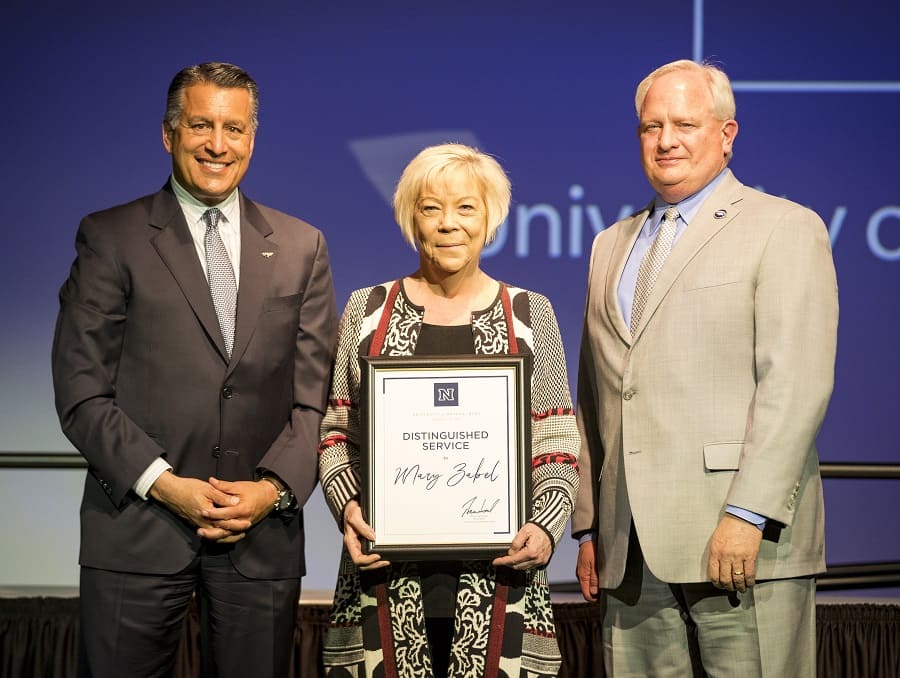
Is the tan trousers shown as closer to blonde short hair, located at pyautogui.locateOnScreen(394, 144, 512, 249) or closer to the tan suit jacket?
the tan suit jacket

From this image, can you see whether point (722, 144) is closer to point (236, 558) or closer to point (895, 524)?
point (236, 558)

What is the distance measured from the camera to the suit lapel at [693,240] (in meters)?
2.46

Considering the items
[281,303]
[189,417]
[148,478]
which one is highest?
[281,303]

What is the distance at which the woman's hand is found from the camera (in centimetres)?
228

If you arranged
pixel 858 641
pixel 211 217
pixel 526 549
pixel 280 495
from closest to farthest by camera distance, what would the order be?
pixel 526 549, pixel 280 495, pixel 211 217, pixel 858 641

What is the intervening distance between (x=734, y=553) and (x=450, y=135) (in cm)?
221

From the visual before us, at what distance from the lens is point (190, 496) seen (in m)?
2.42

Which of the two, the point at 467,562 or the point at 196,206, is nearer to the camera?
the point at 467,562

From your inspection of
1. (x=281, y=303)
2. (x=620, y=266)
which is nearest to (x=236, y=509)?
(x=281, y=303)

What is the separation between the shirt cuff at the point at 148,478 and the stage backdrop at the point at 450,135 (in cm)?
163

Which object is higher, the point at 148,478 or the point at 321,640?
the point at 148,478

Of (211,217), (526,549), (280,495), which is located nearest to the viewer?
(526,549)

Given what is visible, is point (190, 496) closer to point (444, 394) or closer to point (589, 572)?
point (444, 394)

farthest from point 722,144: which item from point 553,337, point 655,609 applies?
point 655,609
